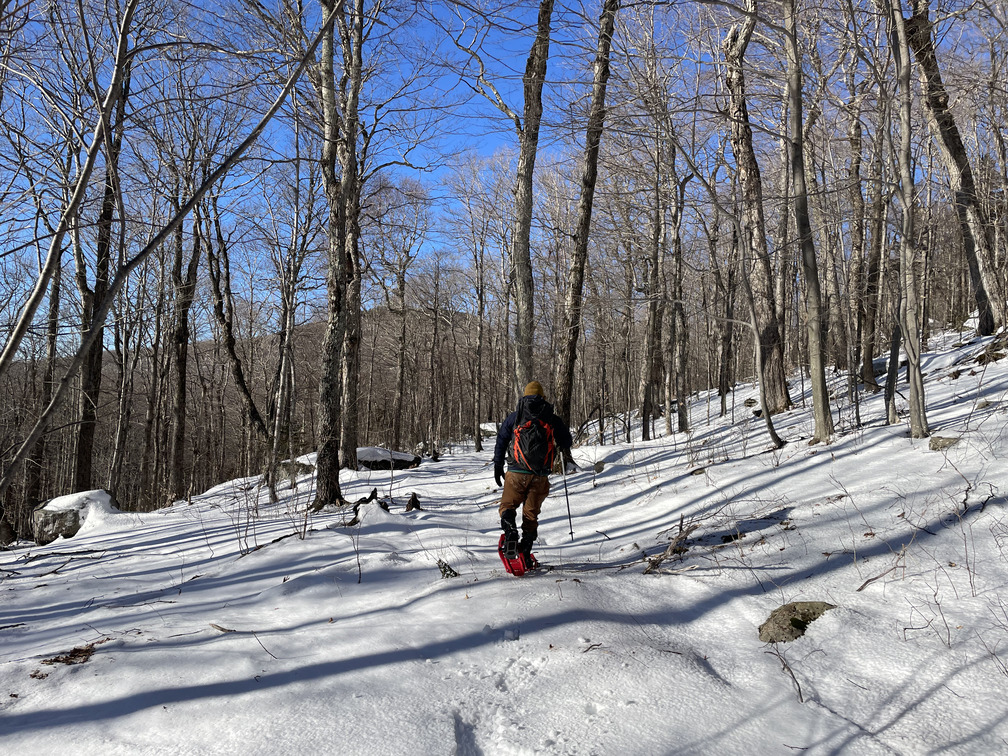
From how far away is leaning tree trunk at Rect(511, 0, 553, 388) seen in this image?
9.22m

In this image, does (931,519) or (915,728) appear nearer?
(915,728)

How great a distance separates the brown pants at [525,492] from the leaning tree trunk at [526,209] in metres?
4.52

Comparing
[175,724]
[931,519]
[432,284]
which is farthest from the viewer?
[432,284]

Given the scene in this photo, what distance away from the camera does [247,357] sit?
29.8m

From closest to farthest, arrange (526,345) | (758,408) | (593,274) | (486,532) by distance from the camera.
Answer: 1. (486,532)
2. (526,345)
3. (758,408)
4. (593,274)

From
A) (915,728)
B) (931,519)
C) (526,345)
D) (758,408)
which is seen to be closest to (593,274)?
(758,408)

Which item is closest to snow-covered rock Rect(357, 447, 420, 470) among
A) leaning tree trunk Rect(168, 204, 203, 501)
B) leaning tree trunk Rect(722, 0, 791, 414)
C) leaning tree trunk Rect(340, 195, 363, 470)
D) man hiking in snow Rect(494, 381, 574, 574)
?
leaning tree trunk Rect(340, 195, 363, 470)

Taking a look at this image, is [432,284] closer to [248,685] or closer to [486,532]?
[486,532]

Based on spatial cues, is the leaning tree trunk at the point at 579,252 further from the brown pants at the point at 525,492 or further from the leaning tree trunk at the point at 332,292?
the brown pants at the point at 525,492

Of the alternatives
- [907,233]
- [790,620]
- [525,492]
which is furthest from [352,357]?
[790,620]

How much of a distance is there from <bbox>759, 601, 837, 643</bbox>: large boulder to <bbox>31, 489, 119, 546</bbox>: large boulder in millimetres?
10383

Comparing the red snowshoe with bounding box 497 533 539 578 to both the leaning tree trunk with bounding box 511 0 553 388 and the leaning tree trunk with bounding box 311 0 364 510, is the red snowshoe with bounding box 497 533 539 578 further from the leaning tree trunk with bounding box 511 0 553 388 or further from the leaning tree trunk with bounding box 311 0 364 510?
the leaning tree trunk with bounding box 511 0 553 388

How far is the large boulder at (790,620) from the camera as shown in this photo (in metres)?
3.41

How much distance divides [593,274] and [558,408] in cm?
1136
